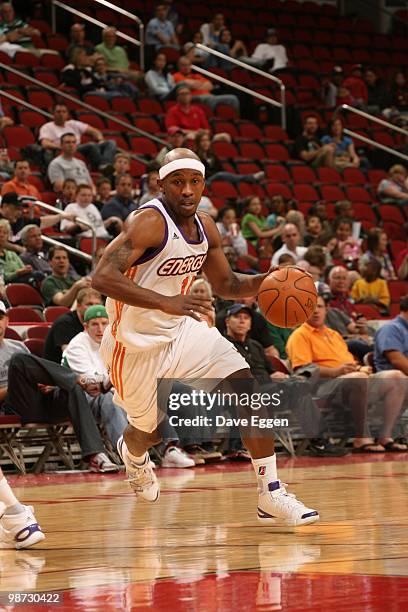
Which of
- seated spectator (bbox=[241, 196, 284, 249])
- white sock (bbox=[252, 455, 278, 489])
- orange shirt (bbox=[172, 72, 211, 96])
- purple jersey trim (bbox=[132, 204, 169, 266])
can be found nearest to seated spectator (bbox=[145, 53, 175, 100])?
orange shirt (bbox=[172, 72, 211, 96])

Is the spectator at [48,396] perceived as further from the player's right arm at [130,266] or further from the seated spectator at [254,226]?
the seated spectator at [254,226]

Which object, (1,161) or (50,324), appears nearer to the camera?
(50,324)

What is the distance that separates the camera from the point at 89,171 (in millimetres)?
14289

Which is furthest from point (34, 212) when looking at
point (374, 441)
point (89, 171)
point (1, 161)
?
point (374, 441)

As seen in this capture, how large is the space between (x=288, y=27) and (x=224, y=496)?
15691mm

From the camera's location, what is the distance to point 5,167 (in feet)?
42.4

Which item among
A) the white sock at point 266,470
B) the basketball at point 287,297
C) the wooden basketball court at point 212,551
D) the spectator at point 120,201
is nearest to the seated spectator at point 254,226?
the spectator at point 120,201

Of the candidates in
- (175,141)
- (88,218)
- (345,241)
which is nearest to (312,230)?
(345,241)

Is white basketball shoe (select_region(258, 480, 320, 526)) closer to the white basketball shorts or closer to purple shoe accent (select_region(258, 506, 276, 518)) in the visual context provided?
purple shoe accent (select_region(258, 506, 276, 518))

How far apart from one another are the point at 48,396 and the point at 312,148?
968 cm

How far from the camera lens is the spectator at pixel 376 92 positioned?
2000 cm

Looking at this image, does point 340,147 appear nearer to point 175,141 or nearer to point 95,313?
point 175,141

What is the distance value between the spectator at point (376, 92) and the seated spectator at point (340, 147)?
2187 mm

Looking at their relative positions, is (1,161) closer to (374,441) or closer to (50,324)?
(50,324)
